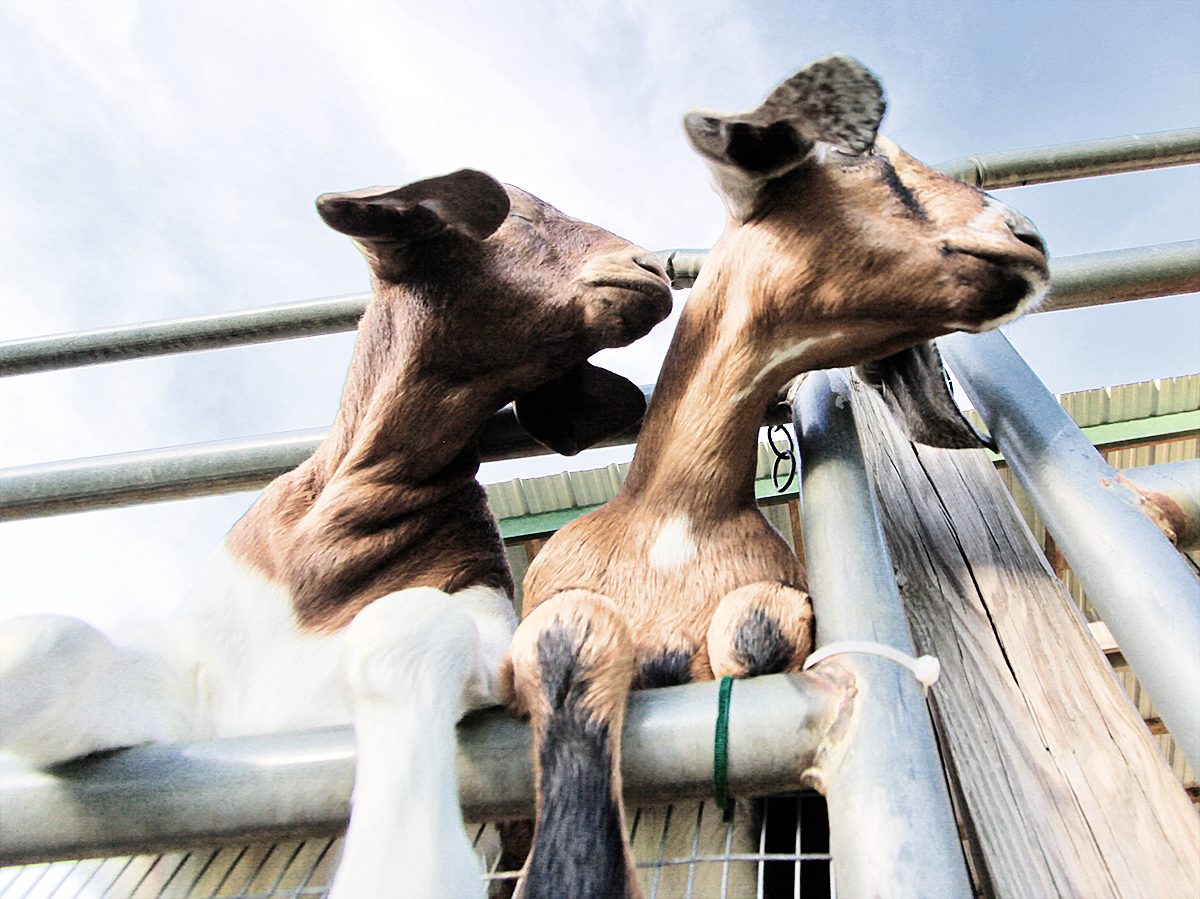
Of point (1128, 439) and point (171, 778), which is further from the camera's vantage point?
point (1128, 439)

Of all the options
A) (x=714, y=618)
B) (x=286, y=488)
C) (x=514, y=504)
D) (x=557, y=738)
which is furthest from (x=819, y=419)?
(x=514, y=504)

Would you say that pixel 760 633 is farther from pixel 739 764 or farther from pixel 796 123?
pixel 796 123

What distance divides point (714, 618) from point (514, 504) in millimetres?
1750

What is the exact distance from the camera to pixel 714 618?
95 cm

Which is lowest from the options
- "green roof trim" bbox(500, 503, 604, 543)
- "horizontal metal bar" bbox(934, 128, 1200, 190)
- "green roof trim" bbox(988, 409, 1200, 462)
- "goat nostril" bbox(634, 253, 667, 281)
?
"goat nostril" bbox(634, 253, 667, 281)

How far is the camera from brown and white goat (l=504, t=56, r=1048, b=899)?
2.81 ft

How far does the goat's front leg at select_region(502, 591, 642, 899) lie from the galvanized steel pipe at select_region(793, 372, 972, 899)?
186 millimetres

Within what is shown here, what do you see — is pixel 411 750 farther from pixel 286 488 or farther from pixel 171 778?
pixel 286 488

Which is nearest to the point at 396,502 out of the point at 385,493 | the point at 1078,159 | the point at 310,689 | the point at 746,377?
the point at 385,493

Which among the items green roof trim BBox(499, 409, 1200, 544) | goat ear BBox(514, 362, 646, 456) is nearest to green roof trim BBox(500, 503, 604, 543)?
green roof trim BBox(499, 409, 1200, 544)

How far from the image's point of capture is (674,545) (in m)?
1.05

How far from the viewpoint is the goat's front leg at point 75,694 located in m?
0.88

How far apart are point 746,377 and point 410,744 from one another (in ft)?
1.86

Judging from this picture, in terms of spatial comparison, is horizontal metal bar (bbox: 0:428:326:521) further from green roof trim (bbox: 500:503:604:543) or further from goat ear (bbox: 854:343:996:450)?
green roof trim (bbox: 500:503:604:543)
